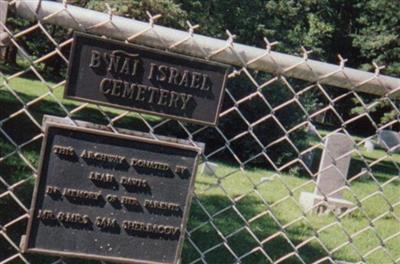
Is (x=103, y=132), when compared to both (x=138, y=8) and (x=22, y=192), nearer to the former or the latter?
(x=22, y=192)

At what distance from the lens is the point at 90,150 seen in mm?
2271

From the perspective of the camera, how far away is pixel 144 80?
2223mm

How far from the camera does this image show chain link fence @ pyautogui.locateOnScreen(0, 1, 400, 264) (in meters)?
2.32

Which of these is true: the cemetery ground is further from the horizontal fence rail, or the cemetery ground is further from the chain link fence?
the horizontal fence rail

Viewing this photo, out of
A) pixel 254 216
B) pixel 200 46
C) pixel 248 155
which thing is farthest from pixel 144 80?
pixel 248 155

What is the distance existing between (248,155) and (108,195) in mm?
10327

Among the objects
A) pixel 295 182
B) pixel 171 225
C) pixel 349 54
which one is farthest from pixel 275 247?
pixel 349 54

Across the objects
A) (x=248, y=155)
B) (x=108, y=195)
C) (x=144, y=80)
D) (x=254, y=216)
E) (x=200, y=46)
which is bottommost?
(x=248, y=155)

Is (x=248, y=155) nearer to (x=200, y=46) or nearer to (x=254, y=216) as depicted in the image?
(x=254, y=216)

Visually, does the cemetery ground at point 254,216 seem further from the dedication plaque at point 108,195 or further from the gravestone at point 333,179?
the dedication plaque at point 108,195

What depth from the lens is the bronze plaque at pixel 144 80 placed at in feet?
7.07

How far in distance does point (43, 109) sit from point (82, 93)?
10.7 metres

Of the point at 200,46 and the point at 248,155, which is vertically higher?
the point at 200,46

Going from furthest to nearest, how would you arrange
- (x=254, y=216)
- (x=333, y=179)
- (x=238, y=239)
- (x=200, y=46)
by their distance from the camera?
(x=333, y=179)
(x=254, y=216)
(x=238, y=239)
(x=200, y=46)
